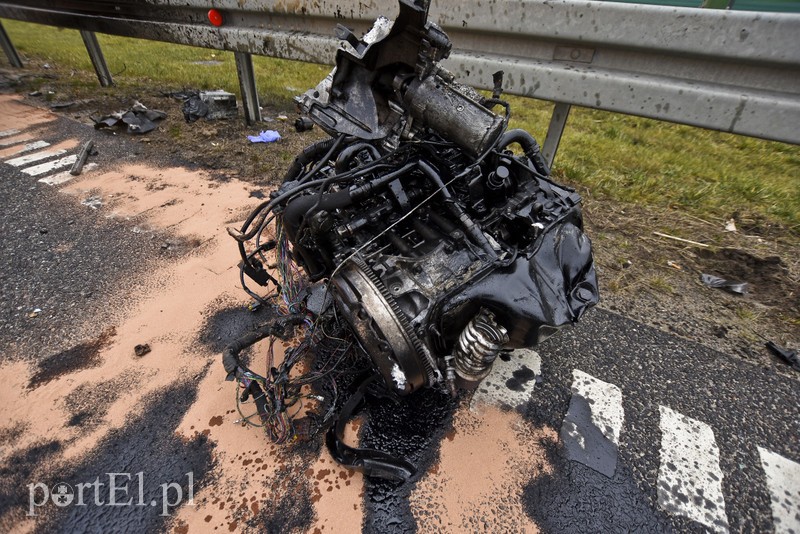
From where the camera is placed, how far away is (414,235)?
2.24 m

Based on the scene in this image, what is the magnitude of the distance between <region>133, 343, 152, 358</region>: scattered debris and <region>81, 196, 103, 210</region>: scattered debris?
2152 millimetres

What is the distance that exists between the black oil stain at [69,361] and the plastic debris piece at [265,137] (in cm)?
319

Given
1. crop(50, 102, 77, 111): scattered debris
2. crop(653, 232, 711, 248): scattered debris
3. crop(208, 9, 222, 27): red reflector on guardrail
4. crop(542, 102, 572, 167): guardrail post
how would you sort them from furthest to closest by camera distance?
crop(50, 102, 77, 111): scattered debris → crop(208, 9, 222, 27): red reflector on guardrail → crop(653, 232, 711, 248): scattered debris → crop(542, 102, 572, 167): guardrail post

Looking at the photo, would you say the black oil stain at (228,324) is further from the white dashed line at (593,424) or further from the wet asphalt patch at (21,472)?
the white dashed line at (593,424)

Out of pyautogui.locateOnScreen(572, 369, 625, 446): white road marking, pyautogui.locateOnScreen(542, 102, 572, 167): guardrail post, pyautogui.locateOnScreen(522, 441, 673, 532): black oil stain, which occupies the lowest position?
pyautogui.locateOnScreen(522, 441, 673, 532): black oil stain

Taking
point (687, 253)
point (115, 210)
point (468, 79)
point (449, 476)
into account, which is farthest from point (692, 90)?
point (115, 210)

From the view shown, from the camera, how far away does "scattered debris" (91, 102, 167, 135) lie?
5.35 metres

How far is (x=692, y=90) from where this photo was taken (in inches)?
105

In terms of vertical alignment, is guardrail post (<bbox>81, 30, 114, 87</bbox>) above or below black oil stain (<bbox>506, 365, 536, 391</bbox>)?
above

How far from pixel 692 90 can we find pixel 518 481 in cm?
→ 275

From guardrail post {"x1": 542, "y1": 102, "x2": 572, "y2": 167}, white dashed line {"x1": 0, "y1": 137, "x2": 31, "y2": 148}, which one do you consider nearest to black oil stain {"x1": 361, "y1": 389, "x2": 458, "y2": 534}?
guardrail post {"x1": 542, "y1": 102, "x2": 572, "y2": 167}

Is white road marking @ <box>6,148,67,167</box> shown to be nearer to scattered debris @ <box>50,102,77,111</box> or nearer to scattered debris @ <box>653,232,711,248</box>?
scattered debris @ <box>50,102,77,111</box>

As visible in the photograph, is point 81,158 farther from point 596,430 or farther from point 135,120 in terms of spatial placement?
point 596,430

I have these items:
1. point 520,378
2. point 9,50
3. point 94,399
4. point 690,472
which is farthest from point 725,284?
point 9,50
